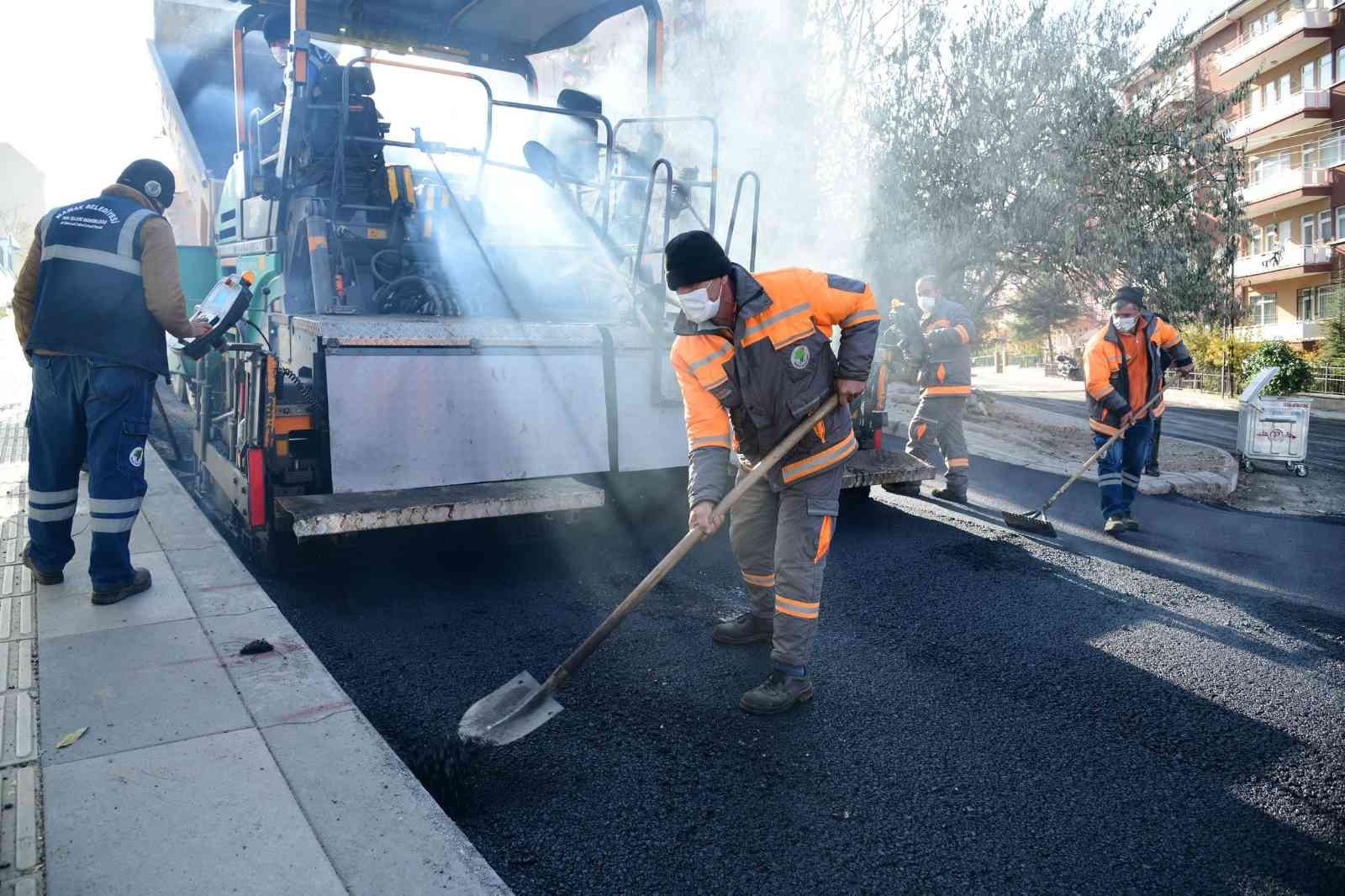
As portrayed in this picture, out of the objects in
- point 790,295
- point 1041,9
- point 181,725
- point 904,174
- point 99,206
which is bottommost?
point 181,725

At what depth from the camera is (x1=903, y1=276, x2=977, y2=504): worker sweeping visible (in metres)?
6.76

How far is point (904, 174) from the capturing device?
12.0m

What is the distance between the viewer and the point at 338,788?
2.40 metres

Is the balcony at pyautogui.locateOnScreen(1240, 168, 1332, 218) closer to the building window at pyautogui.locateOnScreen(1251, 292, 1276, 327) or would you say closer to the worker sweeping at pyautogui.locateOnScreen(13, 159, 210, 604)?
the building window at pyautogui.locateOnScreen(1251, 292, 1276, 327)

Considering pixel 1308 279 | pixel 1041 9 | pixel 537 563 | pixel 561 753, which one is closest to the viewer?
pixel 561 753

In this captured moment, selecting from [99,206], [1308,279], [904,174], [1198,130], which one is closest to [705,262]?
[99,206]

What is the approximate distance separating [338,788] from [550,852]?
56cm

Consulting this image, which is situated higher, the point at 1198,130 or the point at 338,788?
the point at 1198,130

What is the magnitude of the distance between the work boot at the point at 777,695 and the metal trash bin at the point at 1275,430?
758cm

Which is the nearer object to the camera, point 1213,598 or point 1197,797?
point 1197,797

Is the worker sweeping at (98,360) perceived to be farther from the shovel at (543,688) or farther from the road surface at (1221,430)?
the road surface at (1221,430)

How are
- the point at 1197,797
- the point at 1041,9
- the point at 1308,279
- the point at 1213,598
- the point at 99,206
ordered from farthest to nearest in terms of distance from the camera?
the point at 1308,279
the point at 1041,9
the point at 1213,598
the point at 99,206
the point at 1197,797

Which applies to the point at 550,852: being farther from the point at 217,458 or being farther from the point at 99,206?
the point at 217,458

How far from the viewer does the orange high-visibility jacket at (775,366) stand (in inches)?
125
